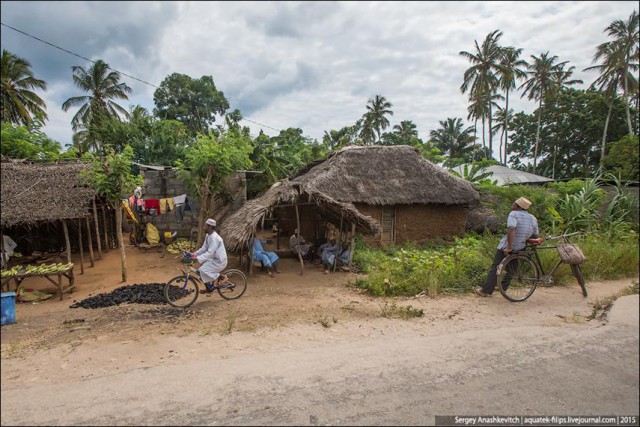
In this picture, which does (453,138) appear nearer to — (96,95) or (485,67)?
(485,67)

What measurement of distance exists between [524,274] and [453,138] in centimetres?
3657

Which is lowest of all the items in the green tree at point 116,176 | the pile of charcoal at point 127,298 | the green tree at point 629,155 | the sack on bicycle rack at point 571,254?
the pile of charcoal at point 127,298

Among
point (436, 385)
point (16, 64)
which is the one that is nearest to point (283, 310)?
point (436, 385)

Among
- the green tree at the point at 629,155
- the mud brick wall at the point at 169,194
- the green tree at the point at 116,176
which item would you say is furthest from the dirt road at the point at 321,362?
the mud brick wall at the point at 169,194

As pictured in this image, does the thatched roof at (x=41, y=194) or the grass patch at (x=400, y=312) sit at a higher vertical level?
the thatched roof at (x=41, y=194)

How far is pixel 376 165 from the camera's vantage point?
13531 millimetres

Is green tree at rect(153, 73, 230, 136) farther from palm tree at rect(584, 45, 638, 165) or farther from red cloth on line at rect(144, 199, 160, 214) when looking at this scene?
palm tree at rect(584, 45, 638, 165)

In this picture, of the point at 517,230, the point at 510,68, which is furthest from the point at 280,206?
the point at 510,68

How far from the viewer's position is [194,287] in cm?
654

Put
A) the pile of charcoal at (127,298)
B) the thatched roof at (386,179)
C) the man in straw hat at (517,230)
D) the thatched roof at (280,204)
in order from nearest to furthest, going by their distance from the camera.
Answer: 1. the man in straw hat at (517,230)
2. the pile of charcoal at (127,298)
3. the thatched roof at (280,204)
4. the thatched roof at (386,179)

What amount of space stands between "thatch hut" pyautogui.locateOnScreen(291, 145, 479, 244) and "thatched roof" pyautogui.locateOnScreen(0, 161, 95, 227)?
6.86m

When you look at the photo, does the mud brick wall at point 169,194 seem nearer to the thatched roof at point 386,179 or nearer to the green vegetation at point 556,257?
the thatched roof at point 386,179

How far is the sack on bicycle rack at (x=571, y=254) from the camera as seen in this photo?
572 cm

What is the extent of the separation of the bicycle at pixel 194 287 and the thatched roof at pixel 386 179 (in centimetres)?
574
